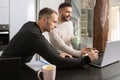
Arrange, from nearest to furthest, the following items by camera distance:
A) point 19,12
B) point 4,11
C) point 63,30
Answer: point 63,30 → point 4,11 → point 19,12

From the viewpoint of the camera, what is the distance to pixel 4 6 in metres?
3.14

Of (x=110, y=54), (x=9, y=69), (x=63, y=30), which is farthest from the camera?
(x=63, y=30)

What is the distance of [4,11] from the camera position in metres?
3.14

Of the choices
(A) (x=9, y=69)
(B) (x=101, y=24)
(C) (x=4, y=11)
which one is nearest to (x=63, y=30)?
(B) (x=101, y=24)

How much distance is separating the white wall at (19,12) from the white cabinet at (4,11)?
63mm

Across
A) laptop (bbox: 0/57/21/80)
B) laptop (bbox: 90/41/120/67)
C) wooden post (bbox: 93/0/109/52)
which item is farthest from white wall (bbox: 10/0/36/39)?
laptop (bbox: 0/57/21/80)

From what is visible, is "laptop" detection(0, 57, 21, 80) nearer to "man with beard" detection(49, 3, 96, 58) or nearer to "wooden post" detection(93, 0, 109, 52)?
"man with beard" detection(49, 3, 96, 58)

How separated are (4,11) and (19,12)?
24 centimetres

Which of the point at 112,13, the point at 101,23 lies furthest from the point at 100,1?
the point at 112,13

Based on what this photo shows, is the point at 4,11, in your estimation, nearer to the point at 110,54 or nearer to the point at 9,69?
the point at 110,54

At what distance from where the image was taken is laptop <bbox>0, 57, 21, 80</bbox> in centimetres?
93

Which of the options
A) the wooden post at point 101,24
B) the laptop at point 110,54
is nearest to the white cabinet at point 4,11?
the wooden post at point 101,24

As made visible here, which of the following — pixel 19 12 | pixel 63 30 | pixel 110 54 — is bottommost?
pixel 110 54

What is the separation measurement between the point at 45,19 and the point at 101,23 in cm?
108
